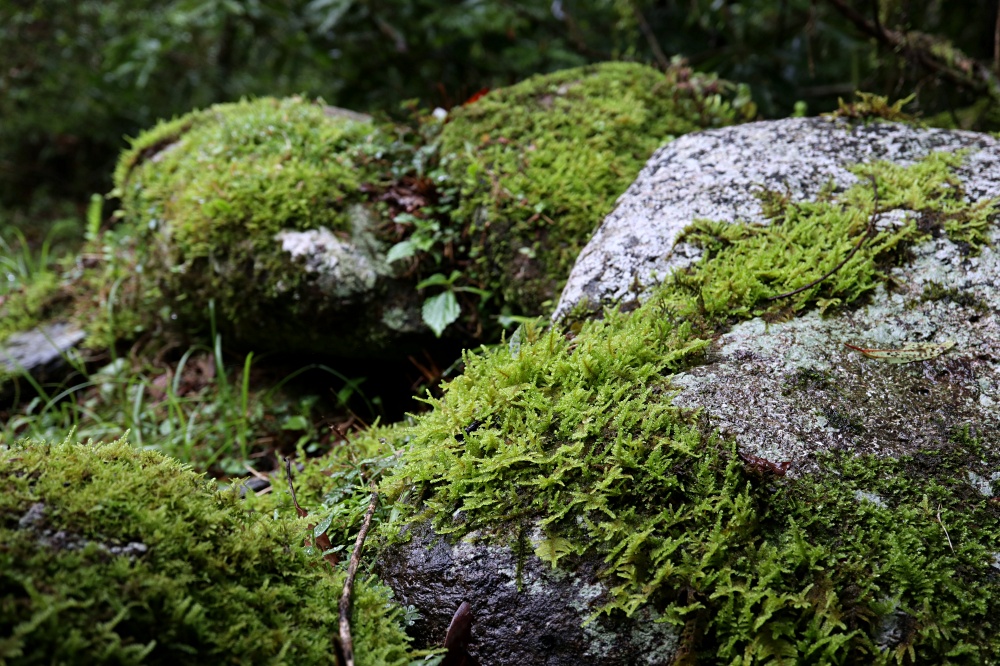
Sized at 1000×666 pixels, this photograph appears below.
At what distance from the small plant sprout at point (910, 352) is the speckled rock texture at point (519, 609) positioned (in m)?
1.25

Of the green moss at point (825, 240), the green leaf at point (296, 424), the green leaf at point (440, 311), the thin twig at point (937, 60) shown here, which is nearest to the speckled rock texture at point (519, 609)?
the green moss at point (825, 240)

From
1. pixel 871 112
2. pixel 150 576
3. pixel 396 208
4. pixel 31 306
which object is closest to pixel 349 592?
pixel 150 576

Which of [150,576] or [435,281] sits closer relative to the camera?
[150,576]

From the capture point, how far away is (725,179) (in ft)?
9.74

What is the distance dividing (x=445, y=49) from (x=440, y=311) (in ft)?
10.8

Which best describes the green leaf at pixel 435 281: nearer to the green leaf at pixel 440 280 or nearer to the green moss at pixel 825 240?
the green leaf at pixel 440 280

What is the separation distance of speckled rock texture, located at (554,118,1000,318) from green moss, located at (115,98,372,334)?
1746 mm

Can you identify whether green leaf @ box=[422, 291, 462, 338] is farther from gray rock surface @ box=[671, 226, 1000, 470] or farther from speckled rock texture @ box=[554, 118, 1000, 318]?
gray rock surface @ box=[671, 226, 1000, 470]

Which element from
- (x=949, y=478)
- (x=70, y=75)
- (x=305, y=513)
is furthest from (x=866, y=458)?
(x=70, y=75)

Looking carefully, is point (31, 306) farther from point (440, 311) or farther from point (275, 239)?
point (440, 311)

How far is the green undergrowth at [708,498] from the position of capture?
164 cm

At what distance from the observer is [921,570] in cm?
168

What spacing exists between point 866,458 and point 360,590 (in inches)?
64.2

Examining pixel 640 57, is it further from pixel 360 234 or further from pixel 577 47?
pixel 360 234
